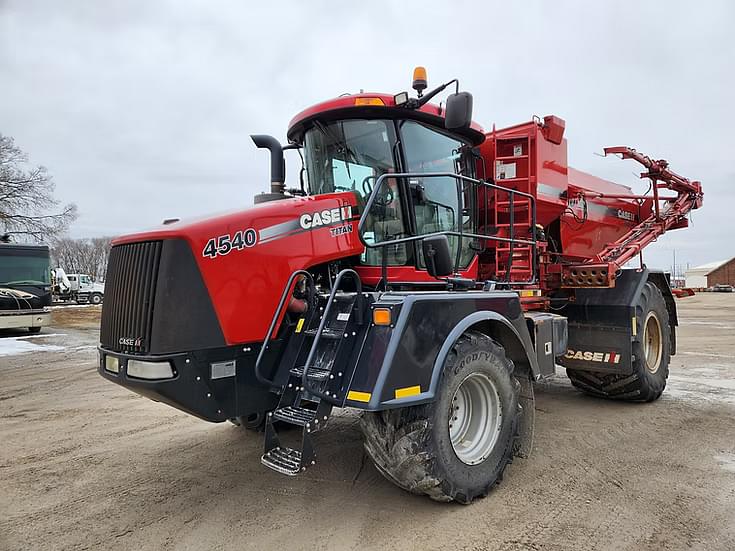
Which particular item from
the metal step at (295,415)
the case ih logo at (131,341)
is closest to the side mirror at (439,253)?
the metal step at (295,415)

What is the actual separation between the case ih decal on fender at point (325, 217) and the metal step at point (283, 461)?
1.43m

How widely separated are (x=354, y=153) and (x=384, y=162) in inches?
9.4

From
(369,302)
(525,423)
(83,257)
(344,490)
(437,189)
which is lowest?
(344,490)

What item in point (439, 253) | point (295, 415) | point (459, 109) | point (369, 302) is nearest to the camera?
point (295, 415)

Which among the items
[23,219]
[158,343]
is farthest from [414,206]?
[23,219]

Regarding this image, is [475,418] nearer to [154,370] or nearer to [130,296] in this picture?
[154,370]

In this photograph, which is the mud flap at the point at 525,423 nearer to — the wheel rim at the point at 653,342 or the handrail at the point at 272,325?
the handrail at the point at 272,325

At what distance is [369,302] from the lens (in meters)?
3.22

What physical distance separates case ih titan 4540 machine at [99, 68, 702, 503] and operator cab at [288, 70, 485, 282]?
1cm

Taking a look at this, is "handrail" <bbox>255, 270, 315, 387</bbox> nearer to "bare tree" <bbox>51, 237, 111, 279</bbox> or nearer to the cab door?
the cab door

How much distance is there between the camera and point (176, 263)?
3.01 meters

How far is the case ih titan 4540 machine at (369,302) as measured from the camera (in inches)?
119

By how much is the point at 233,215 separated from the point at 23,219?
32.9 m

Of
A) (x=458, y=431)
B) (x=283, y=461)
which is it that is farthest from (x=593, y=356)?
(x=283, y=461)
